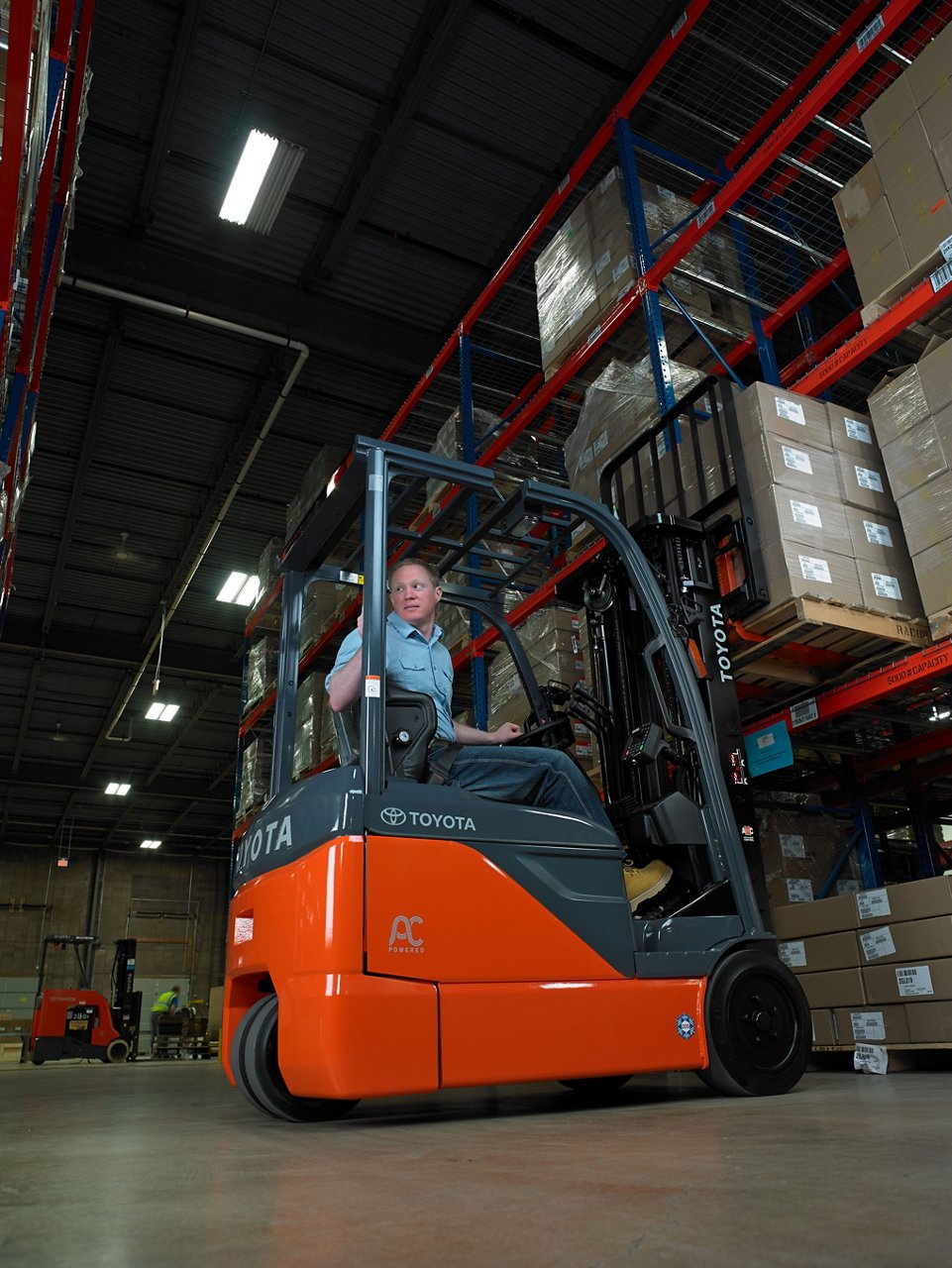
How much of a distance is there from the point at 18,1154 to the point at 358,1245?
159 cm

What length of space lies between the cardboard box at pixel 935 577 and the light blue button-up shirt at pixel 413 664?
6.63 ft

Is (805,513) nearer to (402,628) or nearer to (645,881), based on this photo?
(645,881)

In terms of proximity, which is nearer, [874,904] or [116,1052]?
[874,904]

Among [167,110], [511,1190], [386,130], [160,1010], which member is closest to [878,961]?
[511,1190]

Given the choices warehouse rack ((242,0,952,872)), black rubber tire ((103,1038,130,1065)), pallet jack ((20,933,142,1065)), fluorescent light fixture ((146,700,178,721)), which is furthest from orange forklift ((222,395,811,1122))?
black rubber tire ((103,1038,130,1065))

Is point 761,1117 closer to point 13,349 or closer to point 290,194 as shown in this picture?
point 13,349

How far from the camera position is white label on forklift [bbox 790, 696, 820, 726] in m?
4.14

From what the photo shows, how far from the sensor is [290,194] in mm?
7961

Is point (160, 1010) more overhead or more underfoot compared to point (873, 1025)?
more overhead

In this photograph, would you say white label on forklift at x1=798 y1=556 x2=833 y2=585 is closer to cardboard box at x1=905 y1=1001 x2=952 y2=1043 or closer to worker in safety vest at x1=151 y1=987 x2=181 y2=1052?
cardboard box at x1=905 y1=1001 x2=952 y2=1043

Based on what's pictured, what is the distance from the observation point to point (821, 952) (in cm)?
465

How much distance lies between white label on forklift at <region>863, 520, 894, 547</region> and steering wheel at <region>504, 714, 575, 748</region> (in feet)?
5.36

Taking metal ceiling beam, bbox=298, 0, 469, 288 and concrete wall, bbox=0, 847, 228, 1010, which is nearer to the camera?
metal ceiling beam, bbox=298, 0, 469, 288

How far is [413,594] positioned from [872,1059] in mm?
3012
